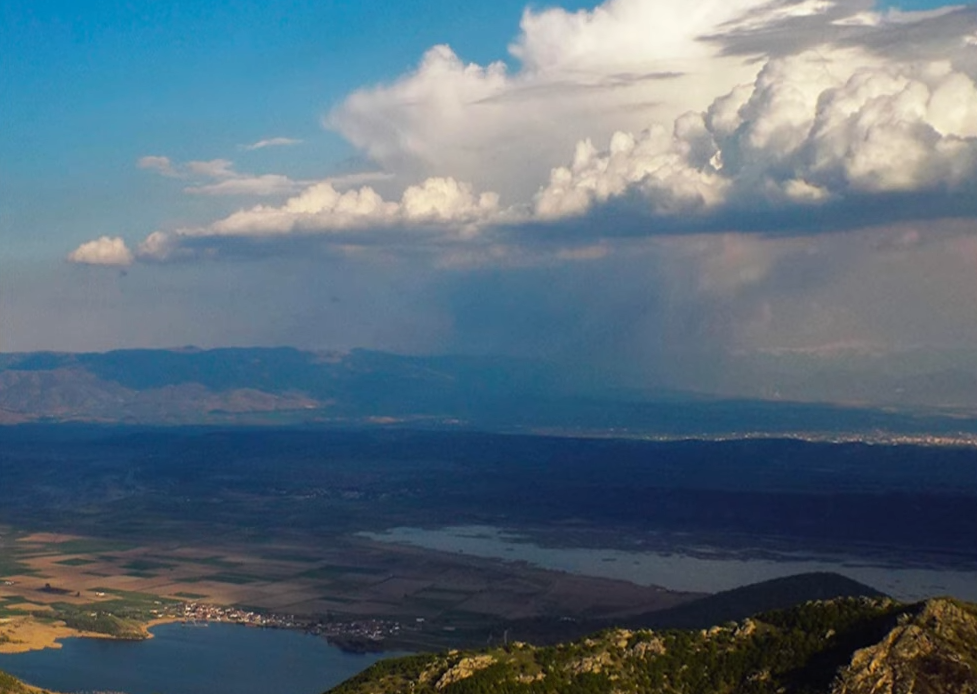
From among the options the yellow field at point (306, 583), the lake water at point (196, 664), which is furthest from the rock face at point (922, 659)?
the yellow field at point (306, 583)

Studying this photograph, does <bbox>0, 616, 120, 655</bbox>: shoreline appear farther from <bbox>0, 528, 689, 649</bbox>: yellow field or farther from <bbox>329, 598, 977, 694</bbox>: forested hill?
<bbox>329, 598, 977, 694</bbox>: forested hill

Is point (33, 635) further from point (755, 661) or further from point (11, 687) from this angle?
point (755, 661)

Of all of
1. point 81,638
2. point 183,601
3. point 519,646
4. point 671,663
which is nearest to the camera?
point 671,663

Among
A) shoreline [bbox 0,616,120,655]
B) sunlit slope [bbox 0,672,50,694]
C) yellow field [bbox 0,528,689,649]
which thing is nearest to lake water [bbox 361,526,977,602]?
yellow field [bbox 0,528,689,649]

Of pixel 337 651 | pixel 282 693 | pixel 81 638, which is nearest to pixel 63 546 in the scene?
pixel 81 638

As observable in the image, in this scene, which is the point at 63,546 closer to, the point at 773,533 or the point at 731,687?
the point at 773,533

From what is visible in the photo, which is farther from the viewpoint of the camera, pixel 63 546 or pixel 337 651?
pixel 63 546
